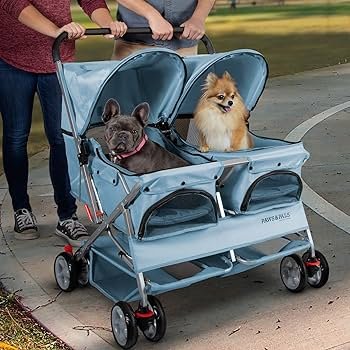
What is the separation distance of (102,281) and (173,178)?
86 centimetres

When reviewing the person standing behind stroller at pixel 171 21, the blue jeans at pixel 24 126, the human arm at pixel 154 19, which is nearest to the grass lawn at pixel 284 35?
the person standing behind stroller at pixel 171 21

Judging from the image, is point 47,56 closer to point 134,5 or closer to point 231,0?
point 134,5

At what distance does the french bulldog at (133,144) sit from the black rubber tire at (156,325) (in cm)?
67

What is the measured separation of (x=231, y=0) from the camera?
19844 mm

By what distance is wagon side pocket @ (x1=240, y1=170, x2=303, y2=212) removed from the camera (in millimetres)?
4141

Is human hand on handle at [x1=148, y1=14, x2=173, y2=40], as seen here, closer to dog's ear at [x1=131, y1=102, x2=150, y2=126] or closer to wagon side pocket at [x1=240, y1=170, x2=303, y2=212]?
dog's ear at [x1=131, y1=102, x2=150, y2=126]

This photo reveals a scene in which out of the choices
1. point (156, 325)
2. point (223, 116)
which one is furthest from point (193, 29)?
point (156, 325)

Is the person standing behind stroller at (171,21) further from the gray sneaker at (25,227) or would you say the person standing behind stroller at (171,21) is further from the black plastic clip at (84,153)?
the gray sneaker at (25,227)

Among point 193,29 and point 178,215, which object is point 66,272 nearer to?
point 178,215

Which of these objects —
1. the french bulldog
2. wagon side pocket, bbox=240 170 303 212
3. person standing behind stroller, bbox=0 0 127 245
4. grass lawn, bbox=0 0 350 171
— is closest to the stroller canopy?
the french bulldog

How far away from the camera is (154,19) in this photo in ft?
15.5

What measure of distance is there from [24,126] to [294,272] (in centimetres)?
186

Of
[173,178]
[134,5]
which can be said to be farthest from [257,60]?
[173,178]

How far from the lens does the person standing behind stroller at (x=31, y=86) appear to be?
500 cm
